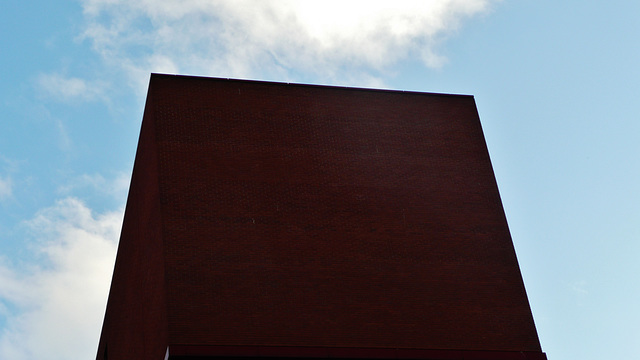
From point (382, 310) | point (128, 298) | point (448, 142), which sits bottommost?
point (382, 310)

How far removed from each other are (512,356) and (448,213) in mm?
4501

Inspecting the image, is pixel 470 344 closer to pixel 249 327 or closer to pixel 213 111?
pixel 249 327

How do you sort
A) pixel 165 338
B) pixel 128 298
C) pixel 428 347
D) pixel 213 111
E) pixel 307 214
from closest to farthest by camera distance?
pixel 165 338 < pixel 428 347 < pixel 307 214 < pixel 213 111 < pixel 128 298

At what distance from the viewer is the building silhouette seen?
19.2 meters

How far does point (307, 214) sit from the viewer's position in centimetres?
2120

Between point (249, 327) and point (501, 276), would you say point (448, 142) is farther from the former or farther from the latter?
point (249, 327)

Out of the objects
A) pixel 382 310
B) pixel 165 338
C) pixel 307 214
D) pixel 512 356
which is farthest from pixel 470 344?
pixel 165 338

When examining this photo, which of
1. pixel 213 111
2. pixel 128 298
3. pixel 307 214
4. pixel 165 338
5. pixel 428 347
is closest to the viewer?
pixel 165 338

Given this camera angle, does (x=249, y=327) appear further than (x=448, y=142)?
No

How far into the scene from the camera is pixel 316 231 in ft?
68.6

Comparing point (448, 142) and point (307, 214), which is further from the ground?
point (448, 142)

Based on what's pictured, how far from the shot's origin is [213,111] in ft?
74.3

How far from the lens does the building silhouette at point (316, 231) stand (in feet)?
62.9

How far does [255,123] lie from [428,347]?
811cm
